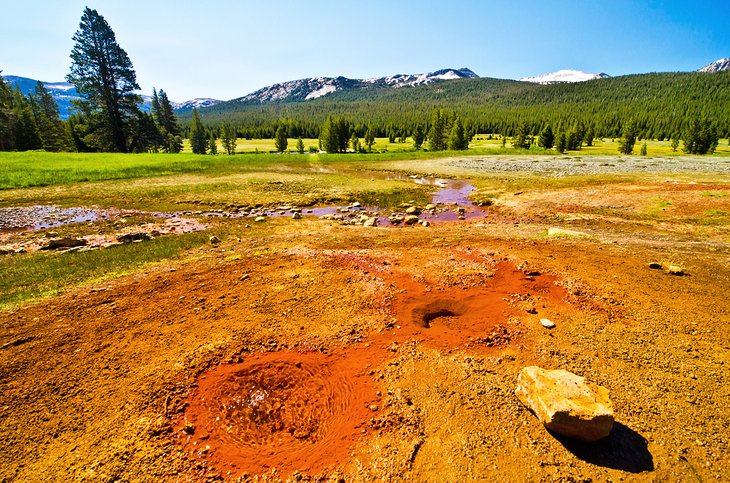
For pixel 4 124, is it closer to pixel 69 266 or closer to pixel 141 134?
pixel 141 134

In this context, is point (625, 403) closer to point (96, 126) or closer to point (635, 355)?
point (635, 355)

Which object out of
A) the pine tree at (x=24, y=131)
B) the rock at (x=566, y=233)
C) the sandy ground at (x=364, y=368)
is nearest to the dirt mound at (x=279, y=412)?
the sandy ground at (x=364, y=368)

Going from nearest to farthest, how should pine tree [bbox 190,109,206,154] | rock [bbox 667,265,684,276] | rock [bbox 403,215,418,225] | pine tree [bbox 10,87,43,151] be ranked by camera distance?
rock [bbox 667,265,684,276] < rock [bbox 403,215,418,225] < pine tree [bbox 10,87,43,151] < pine tree [bbox 190,109,206,154]

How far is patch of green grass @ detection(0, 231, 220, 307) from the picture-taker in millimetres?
10062

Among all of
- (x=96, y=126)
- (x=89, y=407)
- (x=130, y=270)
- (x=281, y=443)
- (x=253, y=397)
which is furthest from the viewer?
(x=96, y=126)

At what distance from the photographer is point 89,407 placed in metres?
5.90

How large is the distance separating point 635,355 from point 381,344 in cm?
600

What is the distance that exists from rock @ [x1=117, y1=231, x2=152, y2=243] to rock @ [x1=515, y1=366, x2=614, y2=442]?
17.6 m

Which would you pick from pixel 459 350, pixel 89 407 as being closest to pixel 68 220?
pixel 89 407

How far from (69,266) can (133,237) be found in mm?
3862

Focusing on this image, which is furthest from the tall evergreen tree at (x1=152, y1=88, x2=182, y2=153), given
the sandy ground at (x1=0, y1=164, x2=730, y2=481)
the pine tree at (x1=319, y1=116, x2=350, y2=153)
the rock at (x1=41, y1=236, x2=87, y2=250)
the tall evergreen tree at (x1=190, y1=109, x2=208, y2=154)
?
the sandy ground at (x1=0, y1=164, x2=730, y2=481)

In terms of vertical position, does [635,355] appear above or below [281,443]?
above

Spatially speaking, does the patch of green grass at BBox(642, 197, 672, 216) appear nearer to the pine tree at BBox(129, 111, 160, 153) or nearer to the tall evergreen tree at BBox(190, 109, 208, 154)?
the pine tree at BBox(129, 111, 160, 153)

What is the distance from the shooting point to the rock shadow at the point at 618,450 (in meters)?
4.93
